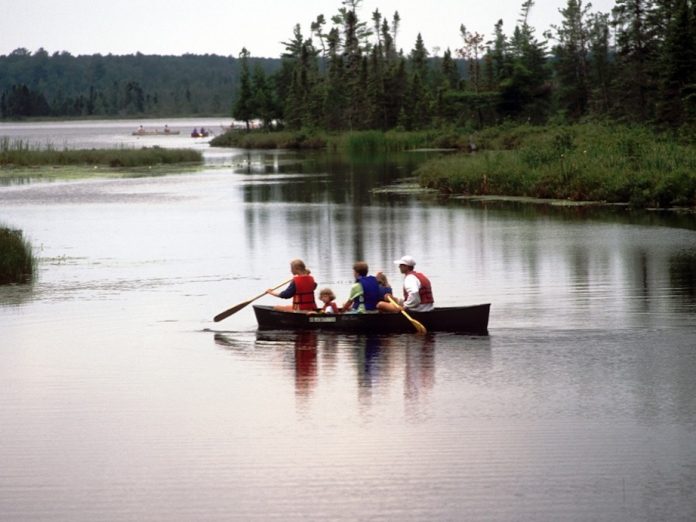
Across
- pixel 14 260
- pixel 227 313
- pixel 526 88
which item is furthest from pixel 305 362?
pixel 526 88

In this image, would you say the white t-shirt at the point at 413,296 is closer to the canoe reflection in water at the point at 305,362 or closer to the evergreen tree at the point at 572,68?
the canoe reflection in water at the point at 305,362

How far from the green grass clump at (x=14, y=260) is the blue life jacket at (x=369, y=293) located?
11.9 metres

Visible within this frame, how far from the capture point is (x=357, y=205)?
175 feet

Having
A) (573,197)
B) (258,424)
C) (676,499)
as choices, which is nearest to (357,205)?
(573,197)

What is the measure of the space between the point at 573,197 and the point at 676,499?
1502 inches

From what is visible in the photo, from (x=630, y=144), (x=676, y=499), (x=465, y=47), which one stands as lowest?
(x=676, y=499)

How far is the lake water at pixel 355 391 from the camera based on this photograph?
1255cm

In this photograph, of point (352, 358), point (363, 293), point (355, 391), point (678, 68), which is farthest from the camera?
point (678, 68)

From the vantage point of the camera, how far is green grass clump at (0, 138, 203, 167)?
292ft

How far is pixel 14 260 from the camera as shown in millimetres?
31531

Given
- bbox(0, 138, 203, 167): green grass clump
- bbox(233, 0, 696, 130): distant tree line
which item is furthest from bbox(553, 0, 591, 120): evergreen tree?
bbox(0, 138, 203, 167): green grass clump

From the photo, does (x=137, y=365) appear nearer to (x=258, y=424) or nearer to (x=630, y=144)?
(x=258, y=424)

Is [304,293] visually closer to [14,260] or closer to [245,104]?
[14,260]

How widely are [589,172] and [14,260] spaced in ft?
84.4
